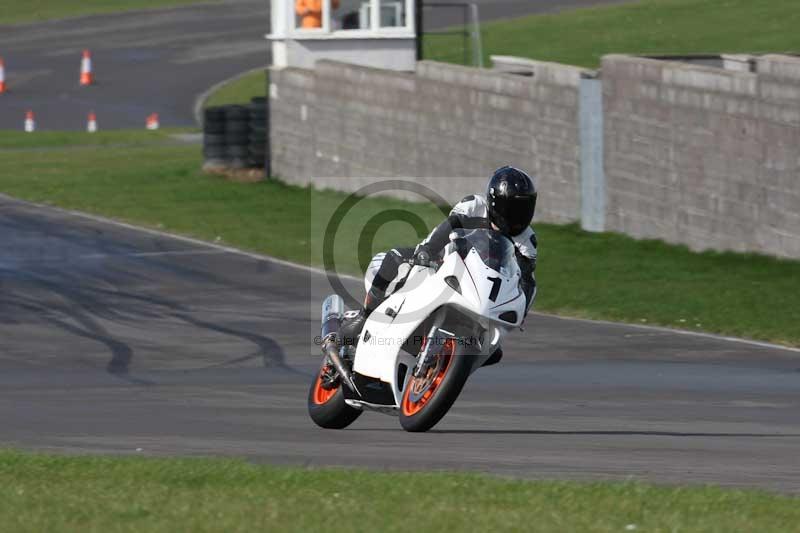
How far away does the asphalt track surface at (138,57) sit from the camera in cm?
4262

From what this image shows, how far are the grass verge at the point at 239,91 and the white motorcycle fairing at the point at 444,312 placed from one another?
→ 32420 mm

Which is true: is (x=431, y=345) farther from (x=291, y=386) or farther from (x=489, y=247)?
(x=291, y=386)

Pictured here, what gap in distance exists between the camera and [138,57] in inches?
1981

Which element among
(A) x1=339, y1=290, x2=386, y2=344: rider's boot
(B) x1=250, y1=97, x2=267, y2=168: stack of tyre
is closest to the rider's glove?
(A) x1=339, y1=290, x2=386, y2=344: rider's boot

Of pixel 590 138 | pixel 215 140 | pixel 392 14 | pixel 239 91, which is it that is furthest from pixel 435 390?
pixel 239 91

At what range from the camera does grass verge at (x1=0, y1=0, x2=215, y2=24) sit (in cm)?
5984

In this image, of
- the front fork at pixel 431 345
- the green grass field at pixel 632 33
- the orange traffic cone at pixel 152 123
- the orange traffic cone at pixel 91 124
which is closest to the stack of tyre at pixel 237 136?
the orange traffic cone at pixel 91 124

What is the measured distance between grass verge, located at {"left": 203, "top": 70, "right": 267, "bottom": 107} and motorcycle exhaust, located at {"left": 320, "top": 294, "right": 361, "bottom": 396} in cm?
3159

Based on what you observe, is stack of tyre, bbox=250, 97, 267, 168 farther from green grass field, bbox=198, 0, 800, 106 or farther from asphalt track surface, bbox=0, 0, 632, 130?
green grass field, bbox=198, 0, 800, 106

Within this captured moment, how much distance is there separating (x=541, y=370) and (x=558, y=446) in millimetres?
4606

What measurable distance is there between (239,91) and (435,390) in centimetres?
3511

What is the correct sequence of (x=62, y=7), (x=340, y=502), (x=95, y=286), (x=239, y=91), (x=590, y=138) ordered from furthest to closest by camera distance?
1. (x=62, y=7)
2. (x=239, y=91)
3. (x=590, y=138)
4. (x=95, y=286)
5. (x=340, y=502)

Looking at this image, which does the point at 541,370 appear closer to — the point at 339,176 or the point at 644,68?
the point at 644,68

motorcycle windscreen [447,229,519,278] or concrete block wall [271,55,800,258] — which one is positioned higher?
motorcycle windscreen [447,229,519,278]
